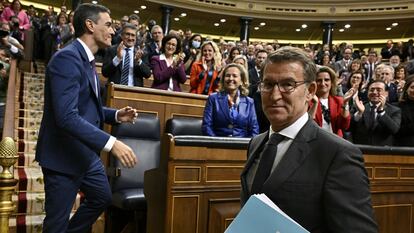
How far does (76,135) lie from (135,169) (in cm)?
100

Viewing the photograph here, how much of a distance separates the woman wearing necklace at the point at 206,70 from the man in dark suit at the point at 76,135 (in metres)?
1.64

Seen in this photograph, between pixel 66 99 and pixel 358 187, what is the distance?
102 centimetres

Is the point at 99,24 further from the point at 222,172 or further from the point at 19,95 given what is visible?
the point at 19,95

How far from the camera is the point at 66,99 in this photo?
1.40 metres

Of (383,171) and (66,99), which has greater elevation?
(66,99)

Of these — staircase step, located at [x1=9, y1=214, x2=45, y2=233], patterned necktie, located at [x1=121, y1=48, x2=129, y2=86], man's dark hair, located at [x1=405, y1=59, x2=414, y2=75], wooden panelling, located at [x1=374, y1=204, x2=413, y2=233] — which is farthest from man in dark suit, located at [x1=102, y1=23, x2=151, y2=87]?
man's dark hair, located at [x1=405, y1=59, x2=414, y2=75]

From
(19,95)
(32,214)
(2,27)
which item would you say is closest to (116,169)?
(32,214)

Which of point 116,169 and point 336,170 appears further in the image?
point 116,169

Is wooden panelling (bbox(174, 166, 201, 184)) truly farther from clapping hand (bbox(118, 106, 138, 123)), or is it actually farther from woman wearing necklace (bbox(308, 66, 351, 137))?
woman wearing necklace (bbox(308, 66, 351, 137))

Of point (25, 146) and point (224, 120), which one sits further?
point (25, 146)

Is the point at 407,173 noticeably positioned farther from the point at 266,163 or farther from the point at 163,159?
the point at 266,163

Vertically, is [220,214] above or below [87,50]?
below

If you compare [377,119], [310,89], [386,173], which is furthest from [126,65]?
[310,89]

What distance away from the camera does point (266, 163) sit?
0.85 meters
